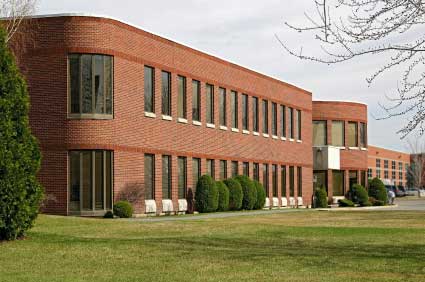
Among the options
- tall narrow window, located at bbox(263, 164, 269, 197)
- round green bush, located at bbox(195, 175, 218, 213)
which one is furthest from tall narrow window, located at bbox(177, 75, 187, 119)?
tall narrow window, located at bbox(263, 164, 269, 197)

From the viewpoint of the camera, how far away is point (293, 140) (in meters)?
57.2

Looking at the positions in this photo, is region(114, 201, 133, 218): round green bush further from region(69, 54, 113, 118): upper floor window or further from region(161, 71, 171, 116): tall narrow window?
region(161, 71, 171, 116): tall narrow window

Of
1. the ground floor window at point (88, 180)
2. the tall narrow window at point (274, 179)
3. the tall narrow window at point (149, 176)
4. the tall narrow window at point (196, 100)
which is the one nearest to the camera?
the ground floor window at point (88, 180)

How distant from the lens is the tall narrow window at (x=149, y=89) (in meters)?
37.9

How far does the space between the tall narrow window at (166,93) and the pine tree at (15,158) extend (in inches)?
768

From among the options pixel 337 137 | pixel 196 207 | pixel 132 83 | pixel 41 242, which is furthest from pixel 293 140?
pixel 41 242

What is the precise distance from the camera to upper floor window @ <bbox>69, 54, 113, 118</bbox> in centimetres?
3428

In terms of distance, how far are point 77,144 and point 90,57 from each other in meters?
3.77

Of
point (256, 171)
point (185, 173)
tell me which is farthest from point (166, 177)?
point (256, 171)

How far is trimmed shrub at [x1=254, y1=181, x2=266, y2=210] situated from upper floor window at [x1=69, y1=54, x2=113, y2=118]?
15.3 meters

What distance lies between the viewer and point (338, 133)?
68.4 meters

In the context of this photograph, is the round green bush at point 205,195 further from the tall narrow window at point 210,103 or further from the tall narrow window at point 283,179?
the tall narrow window at point 283,179

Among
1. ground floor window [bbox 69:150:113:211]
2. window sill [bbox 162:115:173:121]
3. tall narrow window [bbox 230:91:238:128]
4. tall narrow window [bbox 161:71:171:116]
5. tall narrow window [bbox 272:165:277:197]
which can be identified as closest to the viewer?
ground floor window [bbox 69:150:113:211]

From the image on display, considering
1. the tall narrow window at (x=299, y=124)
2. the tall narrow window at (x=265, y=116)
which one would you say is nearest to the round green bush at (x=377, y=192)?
the tall narrow window at (x=299, y=124)
